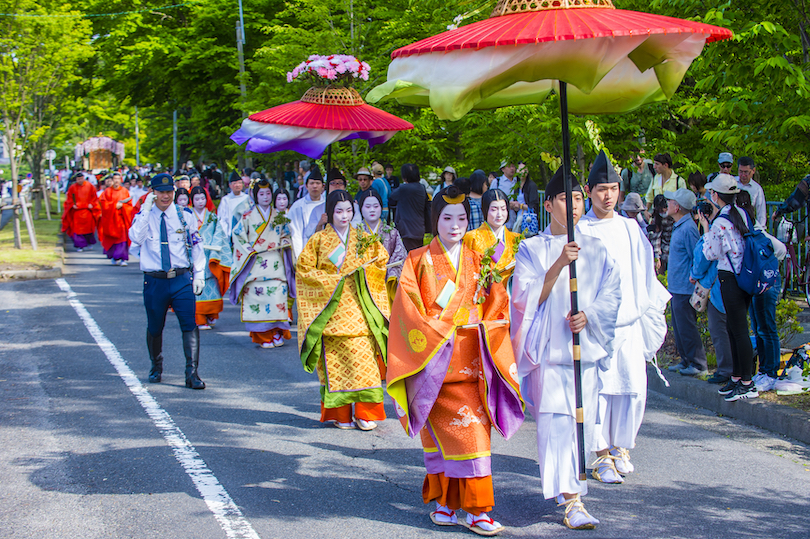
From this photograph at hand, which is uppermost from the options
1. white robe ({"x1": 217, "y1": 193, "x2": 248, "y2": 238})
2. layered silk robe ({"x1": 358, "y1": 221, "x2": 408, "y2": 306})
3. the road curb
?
white robe ({"x1": 217, "y1": 193, "x2": 248, "y2": 238})

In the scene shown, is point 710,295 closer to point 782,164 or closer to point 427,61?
point 427,61

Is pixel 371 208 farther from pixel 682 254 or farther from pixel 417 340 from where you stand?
pixel 682 254

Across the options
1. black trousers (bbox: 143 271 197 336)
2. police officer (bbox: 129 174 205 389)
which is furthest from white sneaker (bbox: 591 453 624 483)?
black trousers (bbox: 143 271 197 336)

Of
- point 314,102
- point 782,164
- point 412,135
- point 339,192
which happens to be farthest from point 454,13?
point 339,192

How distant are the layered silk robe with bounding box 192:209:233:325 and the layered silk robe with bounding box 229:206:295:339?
625 mm

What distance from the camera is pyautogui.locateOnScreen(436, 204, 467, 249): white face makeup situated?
4691mm

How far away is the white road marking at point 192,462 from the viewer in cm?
453

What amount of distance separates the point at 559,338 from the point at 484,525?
1.10 m

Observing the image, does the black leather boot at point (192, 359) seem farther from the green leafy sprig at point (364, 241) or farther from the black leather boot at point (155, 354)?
the green leafy sprig at point (364, 241)

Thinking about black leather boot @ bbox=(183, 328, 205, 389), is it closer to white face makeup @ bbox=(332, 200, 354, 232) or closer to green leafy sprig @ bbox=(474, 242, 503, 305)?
white face makeup @ bbox=(332, 200, 354, 232)

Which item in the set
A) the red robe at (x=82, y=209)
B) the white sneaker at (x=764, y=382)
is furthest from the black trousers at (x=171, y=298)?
the red robe at (x=82, y=209)

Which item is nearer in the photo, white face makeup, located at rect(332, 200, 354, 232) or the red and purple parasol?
the red and purple parasol

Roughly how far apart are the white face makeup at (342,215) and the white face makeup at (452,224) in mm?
2160

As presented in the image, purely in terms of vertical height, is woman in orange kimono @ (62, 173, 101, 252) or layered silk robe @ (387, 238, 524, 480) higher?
woman in orange kimono @ (62, 173, 101, 252)
